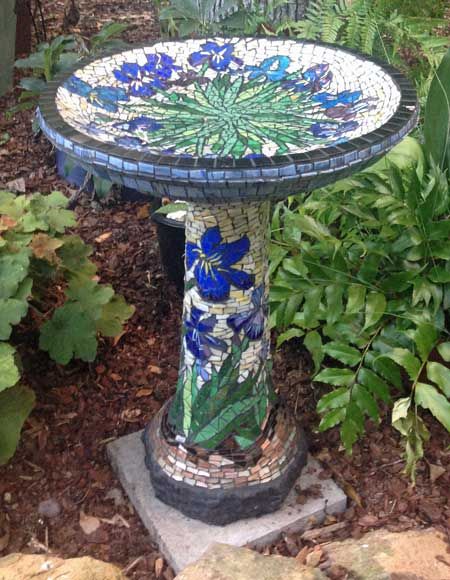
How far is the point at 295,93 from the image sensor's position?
211cm

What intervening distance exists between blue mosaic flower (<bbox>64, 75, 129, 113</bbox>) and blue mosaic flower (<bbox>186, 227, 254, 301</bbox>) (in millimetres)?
437

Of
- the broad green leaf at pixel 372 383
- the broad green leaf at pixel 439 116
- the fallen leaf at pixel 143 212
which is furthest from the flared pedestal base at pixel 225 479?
the fallen leaf at pixel 143 212

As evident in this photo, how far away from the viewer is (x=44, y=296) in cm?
295

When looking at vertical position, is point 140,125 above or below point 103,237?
above

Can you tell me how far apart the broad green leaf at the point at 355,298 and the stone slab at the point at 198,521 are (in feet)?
1.79

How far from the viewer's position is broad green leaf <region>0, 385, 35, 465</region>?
2291 mm

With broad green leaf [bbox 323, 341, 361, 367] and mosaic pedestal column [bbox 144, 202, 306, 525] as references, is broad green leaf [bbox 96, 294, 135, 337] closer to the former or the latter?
mosaic pedestal column [bbox 144, 202, 306, 525]

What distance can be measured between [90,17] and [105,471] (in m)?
5.39

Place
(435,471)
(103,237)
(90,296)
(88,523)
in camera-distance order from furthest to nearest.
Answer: (103,237) < (90,296) < (435,471) < (88,523)

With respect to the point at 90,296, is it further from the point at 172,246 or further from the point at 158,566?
the point at 158,566

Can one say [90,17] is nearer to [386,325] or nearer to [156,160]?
[386,325]

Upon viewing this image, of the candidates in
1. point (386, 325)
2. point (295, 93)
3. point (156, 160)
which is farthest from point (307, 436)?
point (156, 160)

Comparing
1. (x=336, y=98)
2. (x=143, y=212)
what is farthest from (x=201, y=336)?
(x=143, y=212)

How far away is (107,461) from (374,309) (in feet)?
3.48
